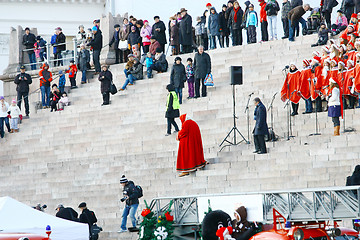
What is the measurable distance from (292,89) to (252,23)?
5.45m

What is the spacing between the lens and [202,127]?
828 inches

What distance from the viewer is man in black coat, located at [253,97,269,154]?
18203mm

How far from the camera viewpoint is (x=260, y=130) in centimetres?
1817

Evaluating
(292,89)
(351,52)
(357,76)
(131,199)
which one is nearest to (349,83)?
(357,76)

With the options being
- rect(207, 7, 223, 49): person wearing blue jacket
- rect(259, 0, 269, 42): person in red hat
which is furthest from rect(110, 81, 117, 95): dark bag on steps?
rect(259, 0, 269, 42): person in red hat

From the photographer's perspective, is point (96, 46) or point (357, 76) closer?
point (357, 76)

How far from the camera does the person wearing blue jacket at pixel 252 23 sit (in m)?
25.1

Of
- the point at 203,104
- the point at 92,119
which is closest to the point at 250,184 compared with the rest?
the point at 203,104

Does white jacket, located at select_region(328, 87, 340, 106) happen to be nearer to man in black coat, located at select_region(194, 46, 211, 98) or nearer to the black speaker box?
the black speaker box

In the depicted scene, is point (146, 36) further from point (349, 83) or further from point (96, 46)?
point (349, 83)

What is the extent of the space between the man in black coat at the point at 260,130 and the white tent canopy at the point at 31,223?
5.35 metres

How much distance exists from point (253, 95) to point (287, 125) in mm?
2593

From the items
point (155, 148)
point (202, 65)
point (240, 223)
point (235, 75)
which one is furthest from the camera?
point (202, 65)

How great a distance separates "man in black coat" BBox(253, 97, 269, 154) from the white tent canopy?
5.35 m
